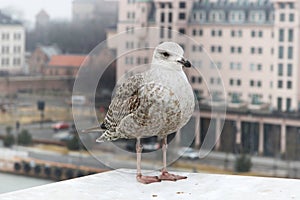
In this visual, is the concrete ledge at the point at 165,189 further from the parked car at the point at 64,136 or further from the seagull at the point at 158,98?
the parked car at the point at 64,136

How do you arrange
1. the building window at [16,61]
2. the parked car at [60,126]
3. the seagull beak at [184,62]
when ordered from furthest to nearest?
the parked car at [60,126], the building window at [16,61], the seagull beak at [184,62]

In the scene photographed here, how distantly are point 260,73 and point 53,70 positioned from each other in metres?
2.29

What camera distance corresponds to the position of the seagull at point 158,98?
1.13 metres

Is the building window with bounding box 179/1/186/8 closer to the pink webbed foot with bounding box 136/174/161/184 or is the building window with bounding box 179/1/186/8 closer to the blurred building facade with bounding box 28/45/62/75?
the blurred building facade with bounding box 28/45/62/75

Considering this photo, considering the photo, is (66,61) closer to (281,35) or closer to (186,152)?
(281,35)

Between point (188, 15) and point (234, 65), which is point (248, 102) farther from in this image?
point (188, 15)

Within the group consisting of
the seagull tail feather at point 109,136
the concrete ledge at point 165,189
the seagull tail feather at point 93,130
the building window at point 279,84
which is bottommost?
the concrete ledge at point 165,189

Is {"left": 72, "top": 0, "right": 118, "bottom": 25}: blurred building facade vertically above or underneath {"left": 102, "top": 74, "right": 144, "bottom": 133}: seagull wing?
above

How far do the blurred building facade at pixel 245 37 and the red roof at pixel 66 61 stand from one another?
0.68 m

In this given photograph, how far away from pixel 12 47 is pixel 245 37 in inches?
99.4

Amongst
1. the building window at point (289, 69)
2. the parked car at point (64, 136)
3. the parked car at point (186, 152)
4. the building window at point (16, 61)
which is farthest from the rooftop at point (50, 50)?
the parked car at point (186, 152)

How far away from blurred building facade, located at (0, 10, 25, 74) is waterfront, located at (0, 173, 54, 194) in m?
1.17

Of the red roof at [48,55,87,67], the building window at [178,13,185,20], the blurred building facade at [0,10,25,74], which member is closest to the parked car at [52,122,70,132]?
the red roof at [48,55,87,67]

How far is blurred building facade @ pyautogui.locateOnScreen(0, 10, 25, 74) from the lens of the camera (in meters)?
7.20
